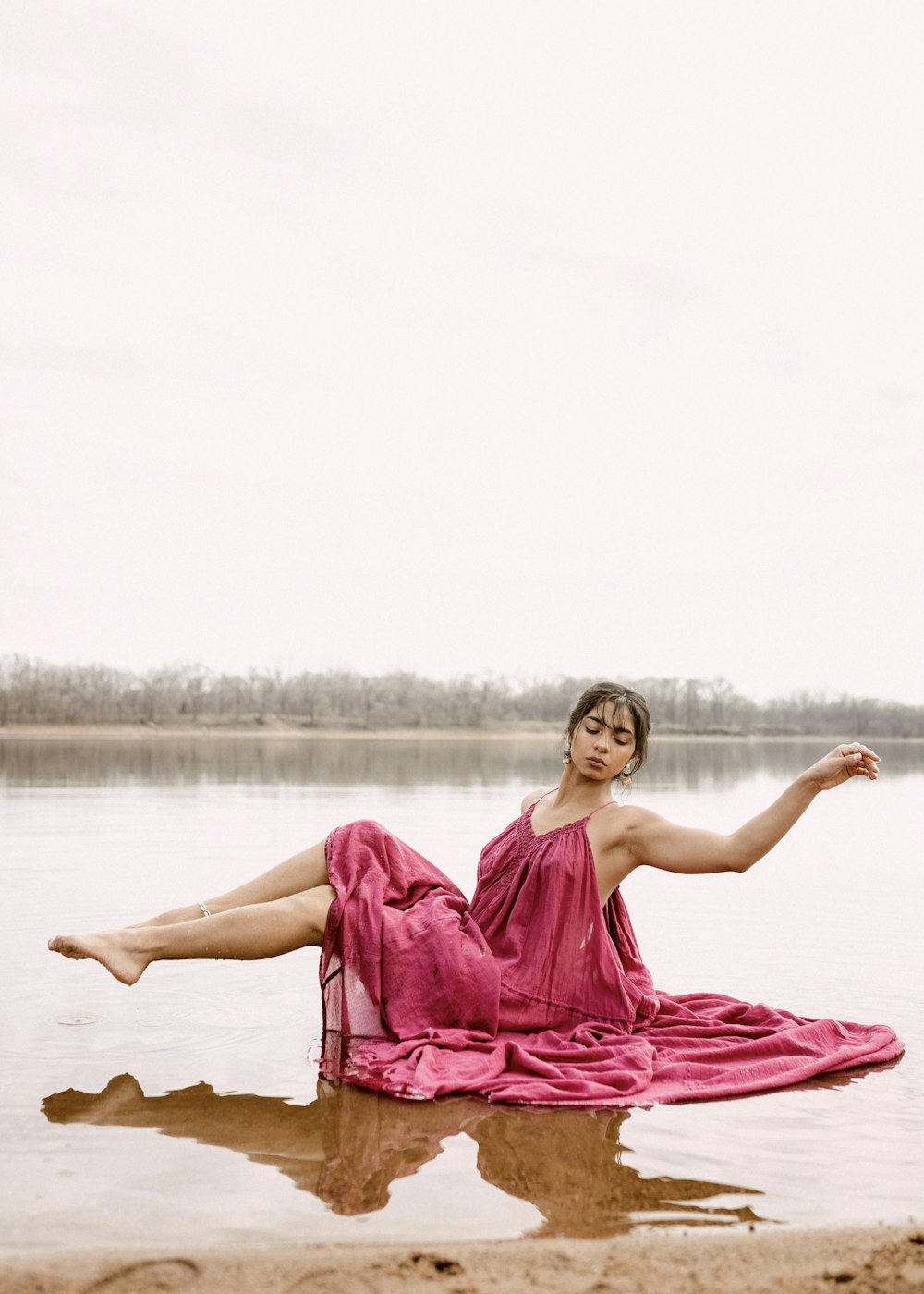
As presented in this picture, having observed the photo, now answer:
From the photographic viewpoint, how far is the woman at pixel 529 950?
414 centimetres

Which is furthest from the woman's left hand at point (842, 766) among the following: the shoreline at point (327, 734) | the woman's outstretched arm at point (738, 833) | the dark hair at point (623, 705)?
the shoreline at point (327, 734)

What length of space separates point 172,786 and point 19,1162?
48.9 feet

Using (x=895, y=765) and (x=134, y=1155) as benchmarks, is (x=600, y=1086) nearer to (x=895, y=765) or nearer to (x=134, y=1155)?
(x=134, y=1155)

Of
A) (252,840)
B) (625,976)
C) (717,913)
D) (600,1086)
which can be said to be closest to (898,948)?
(717,913)

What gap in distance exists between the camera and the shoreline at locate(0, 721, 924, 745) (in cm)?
4931

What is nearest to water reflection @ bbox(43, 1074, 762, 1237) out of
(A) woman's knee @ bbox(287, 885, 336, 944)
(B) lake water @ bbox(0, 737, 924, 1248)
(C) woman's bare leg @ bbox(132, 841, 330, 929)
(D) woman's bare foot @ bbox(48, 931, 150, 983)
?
(B) lake water @ bbox(0, 737, 924, 1248)

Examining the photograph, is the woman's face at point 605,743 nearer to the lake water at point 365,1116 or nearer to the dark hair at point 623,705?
the dark hair at point 623,705

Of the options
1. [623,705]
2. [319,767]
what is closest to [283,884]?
[623,705]

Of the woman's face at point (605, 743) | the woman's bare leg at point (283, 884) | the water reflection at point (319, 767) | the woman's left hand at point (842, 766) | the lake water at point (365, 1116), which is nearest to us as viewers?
the lake water at point (365, 1116)

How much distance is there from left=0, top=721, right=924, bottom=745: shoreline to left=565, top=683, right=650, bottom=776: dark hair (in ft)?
136

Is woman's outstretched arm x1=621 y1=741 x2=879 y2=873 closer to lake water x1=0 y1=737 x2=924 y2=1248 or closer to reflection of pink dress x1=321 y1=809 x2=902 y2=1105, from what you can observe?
reflection of pink dress x1=321 y1=809 x2=902 y2=1105

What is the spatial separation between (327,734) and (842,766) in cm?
5346

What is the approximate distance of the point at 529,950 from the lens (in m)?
4.54

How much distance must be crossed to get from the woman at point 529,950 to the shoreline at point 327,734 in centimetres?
4136
